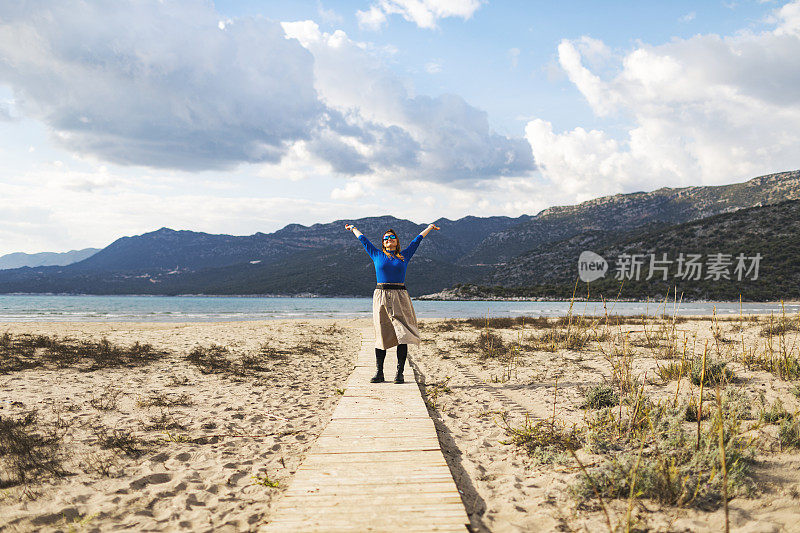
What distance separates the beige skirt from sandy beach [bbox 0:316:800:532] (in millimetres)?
1111

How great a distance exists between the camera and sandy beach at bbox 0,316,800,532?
2869 millimetres

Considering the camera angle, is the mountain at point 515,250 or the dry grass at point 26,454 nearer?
the dry grass at point 26,454

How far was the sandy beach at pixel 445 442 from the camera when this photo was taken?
2.87 m

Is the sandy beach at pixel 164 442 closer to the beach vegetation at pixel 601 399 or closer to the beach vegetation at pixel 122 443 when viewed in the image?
the beach vegetation at pixel 122 443

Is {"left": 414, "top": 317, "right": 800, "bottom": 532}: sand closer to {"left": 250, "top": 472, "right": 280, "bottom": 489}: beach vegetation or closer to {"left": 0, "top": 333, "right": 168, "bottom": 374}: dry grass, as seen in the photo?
{"left": 250, "top": 472, "right": 280, "bottom": 489}: beach vegetation

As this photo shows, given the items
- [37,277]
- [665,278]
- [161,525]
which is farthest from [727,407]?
[37,277]

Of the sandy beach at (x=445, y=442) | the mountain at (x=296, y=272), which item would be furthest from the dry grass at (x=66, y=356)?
the mountain at (x=296, y=272)

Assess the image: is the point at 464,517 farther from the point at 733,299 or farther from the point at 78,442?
the point at 733,299

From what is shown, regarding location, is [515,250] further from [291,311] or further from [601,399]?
[601,399]

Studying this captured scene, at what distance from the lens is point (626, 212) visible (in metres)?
119

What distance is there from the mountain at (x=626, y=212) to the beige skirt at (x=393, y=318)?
105m

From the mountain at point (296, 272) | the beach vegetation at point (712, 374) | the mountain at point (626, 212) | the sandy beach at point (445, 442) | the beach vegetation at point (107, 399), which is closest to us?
the sandy beach at point (445, 442)

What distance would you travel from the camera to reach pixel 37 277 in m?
147

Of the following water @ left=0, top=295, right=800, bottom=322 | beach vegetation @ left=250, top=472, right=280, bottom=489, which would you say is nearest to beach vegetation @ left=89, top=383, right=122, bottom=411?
beach vegetation @ left=250, top=472, right=280, bottom=489
